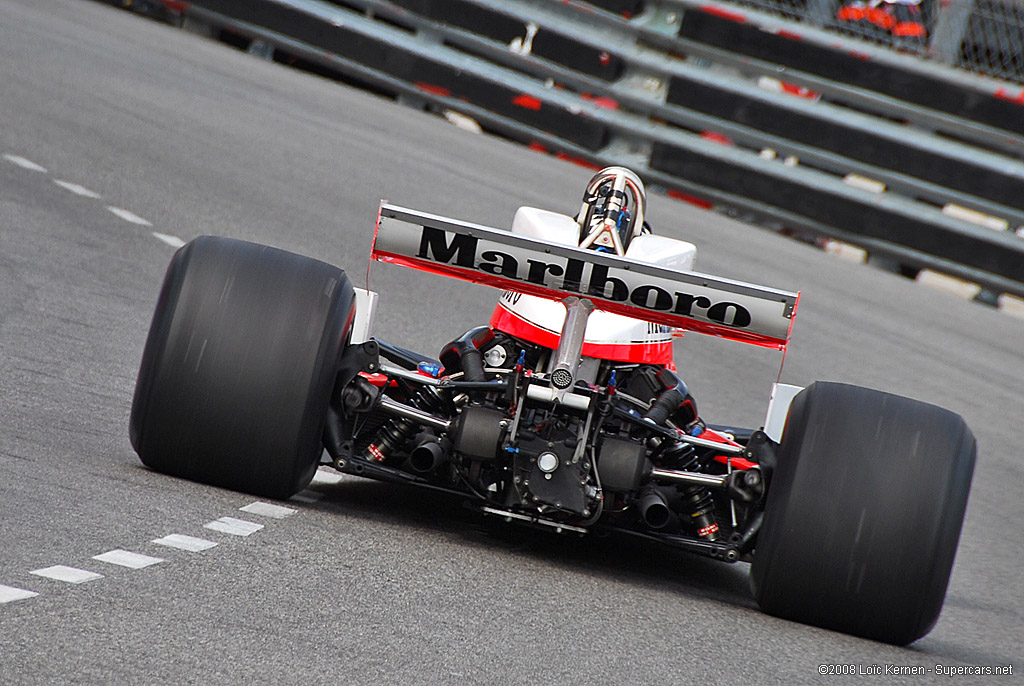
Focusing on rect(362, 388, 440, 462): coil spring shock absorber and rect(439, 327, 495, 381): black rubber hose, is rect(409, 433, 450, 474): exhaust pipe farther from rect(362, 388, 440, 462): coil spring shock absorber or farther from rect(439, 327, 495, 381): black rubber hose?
rect(439, 327, 495, 381): black rubber hose

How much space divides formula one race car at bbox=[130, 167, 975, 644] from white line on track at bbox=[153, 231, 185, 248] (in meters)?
4.34

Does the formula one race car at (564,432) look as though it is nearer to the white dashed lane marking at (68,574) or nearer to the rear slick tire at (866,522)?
the rear slick tire at (866,522)

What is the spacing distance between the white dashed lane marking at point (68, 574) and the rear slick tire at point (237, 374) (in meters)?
0.98

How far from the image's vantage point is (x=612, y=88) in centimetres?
1593

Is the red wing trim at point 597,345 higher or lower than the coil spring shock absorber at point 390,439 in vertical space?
higher

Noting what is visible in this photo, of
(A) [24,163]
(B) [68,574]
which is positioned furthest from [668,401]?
(A) [24,163]

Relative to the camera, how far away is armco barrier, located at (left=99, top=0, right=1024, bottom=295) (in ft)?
48.7

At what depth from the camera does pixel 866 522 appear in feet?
14.4

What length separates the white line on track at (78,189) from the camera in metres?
9.60

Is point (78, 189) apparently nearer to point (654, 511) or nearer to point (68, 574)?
point (654, 511)

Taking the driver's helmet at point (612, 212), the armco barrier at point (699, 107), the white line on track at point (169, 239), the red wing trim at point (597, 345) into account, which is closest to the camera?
the red wing trim at point (597, 345)

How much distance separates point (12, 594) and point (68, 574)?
24 centimetres

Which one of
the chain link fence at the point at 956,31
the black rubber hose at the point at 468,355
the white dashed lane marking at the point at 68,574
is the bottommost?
the white dashed lane marking at the point at 68,574

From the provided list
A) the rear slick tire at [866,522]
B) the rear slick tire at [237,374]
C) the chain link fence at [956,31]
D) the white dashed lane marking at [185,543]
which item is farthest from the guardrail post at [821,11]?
the white dashed lane marking at [185,543]
